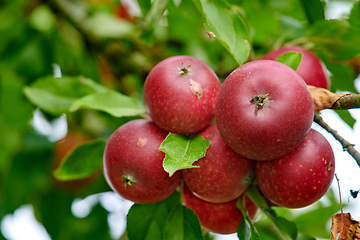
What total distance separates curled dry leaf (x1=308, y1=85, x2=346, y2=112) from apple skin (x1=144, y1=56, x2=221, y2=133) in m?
0.27

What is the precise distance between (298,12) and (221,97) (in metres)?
→ 1.17

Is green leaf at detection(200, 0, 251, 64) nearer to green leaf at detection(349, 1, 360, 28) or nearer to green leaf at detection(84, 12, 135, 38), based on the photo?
green leaf at detection(349, 1, 360, 28)

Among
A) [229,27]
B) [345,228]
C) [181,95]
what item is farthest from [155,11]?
[345,228]

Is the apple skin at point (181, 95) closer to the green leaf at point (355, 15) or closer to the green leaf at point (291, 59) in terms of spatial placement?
the green leaf at point (291, 59)

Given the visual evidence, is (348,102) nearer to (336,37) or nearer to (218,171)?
(218,171)

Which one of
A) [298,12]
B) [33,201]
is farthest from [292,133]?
[33,201]

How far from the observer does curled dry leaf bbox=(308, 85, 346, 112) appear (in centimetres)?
114

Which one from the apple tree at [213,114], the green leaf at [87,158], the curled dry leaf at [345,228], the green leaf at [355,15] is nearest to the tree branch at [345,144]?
the apple tree at [213,114]

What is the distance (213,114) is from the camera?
4.09ft

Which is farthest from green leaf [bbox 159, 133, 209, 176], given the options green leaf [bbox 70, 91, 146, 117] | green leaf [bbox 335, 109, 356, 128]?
Result: green leaf [bbox 335, 109, 356, 128]

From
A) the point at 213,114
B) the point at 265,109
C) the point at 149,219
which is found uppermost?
the point at 265,109

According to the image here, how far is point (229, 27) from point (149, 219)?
2.07 feet

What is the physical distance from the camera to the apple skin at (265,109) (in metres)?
1.05

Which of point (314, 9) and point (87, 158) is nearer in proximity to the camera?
point (87, 158)
